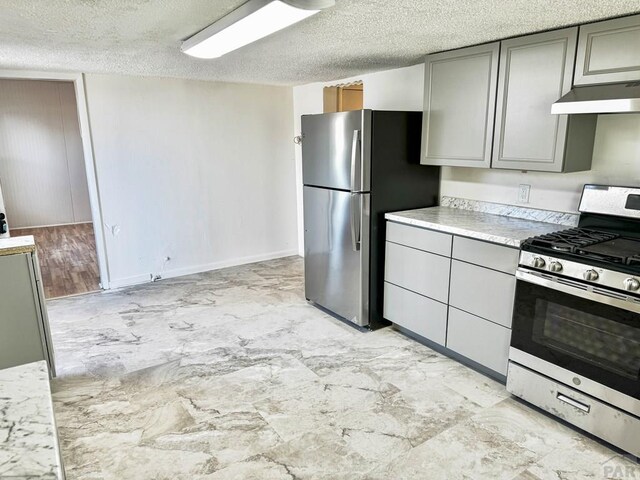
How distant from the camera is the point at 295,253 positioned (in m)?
5.77

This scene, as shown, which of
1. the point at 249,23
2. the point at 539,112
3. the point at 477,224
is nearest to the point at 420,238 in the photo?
the point at 477,224

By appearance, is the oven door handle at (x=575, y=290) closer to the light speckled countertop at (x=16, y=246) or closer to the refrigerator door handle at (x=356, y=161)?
the refrigerator door handle at (x=356, y=161)

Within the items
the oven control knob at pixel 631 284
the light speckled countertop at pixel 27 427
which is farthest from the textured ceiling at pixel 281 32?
the light speckled countertop at pixel 27 427

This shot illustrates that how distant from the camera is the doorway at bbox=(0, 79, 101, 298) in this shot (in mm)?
7152

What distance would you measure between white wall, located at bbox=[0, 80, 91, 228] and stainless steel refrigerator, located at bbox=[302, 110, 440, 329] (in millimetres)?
5969

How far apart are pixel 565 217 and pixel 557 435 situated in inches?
53.4

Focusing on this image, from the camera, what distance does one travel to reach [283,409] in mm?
2418

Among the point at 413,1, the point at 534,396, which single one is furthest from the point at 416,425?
the point at 413,1

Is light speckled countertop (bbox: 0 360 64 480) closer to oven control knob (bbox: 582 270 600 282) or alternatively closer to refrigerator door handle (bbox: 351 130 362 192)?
oven control knob (bbox: 582 270 600 282)

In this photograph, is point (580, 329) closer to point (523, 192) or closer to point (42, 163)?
point (523, 192)

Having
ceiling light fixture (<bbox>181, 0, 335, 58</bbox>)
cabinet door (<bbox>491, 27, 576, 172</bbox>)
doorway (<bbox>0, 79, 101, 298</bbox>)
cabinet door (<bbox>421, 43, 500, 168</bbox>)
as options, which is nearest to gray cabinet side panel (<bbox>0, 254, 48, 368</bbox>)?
ceiling light fixture (<bbox>181, 0, 335, 58</bbox>)

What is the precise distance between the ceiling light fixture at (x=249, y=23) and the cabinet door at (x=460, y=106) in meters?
Answer: 1.35

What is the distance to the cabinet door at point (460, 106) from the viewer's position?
2.78 metres

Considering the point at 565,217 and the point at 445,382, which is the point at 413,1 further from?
the point at 445,382
